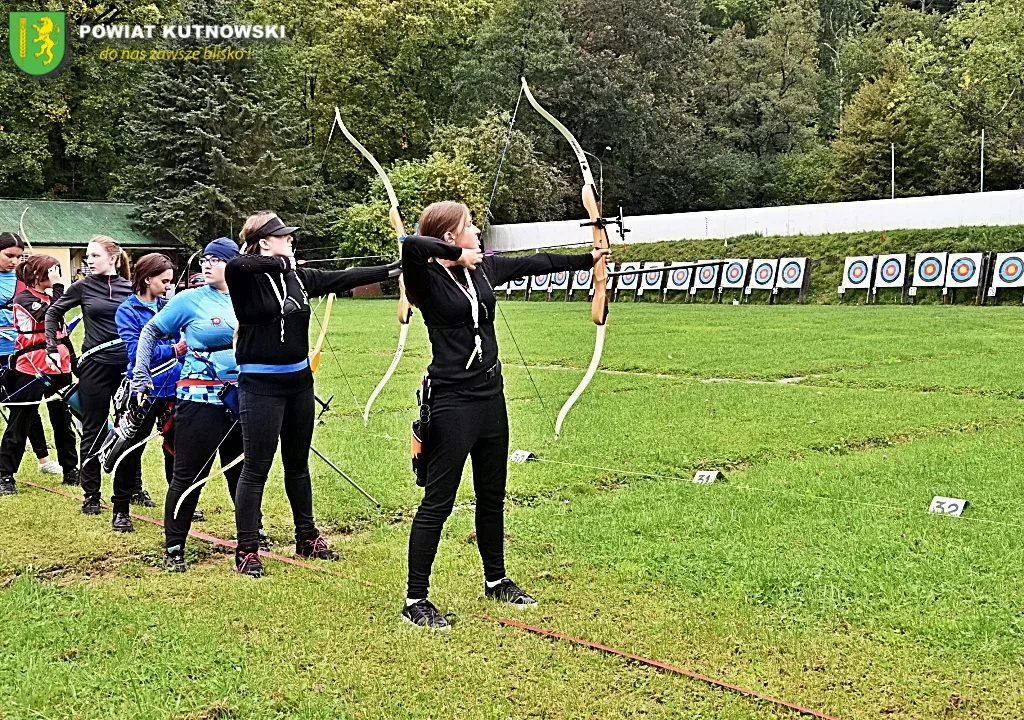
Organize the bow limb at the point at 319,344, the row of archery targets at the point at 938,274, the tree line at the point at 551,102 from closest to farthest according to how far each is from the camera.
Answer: the bow limb at the point at 319,344 < the tree line at the point at 551,102 < the row of archery targets at the point at 938,274

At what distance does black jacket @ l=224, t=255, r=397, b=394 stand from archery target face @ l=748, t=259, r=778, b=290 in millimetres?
21673

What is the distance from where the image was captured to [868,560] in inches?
173

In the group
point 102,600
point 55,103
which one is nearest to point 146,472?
point 102,600

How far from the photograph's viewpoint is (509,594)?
159 inches

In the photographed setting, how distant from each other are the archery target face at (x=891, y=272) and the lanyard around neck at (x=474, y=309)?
2102cm

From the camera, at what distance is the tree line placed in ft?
70.3

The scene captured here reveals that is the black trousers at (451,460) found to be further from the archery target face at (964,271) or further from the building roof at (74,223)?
the building roof at (74,223)

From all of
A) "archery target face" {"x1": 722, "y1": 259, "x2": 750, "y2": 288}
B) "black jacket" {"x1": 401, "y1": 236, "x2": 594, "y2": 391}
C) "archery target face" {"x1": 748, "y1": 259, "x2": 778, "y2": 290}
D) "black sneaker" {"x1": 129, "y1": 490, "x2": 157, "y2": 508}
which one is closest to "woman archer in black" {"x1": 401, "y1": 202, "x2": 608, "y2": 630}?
"black jacket" {"x1": 401, "y1": 236, "x2": 594, "y2": 391}

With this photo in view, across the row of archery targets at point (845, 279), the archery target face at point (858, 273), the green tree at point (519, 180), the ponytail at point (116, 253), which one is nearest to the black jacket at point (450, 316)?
the ponytail at point (116, 253)

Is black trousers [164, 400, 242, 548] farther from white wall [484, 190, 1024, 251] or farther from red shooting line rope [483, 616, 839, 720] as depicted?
white wall [484, 190, 1024, 251]

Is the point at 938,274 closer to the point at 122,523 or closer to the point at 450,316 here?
the point at 122,523

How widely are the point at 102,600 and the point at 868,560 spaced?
3194 mm

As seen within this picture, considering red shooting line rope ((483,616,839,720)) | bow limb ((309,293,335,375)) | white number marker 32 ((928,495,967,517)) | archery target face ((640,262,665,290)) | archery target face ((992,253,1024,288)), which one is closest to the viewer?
red shooting line rope ((483,616,839,720))

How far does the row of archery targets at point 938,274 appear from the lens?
21562 mm
